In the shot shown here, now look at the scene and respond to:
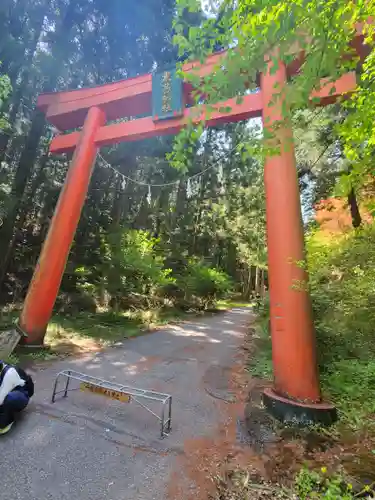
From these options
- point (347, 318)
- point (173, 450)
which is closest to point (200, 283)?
point (347, 318)

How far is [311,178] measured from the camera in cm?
966

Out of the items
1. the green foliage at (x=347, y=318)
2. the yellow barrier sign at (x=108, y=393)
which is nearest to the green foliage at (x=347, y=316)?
the green foliage at (x=347, y=318)

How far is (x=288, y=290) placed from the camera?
3998 mm

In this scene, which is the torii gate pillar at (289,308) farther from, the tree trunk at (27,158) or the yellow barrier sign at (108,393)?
the tree trunk at (27,158)

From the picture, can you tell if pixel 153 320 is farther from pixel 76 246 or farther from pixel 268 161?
pixel 268 161

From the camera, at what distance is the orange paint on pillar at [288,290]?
3746 millimetres

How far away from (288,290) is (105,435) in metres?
3.03

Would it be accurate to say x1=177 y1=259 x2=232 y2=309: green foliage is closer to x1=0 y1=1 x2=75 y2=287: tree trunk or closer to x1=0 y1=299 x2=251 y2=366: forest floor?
x1=0 y1=299 x2=251 y2=366: forest floor

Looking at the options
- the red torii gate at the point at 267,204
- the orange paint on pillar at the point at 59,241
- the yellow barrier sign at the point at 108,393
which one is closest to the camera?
the yellow barrier sign at the point at 108,393

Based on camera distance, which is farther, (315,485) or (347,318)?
(347,318)

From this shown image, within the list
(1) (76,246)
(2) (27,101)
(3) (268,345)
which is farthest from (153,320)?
(2) (27,101)

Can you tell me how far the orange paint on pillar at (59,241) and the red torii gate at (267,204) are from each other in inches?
0.8

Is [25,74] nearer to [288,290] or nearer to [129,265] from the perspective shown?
[129,265]

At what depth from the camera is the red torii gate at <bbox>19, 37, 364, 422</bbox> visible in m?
3.71
